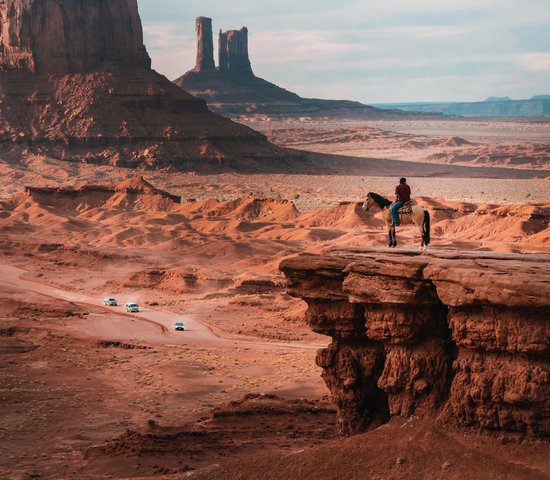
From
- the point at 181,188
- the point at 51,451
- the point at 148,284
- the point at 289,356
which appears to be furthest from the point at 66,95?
the point at 51,451

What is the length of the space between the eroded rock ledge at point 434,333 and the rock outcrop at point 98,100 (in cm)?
9395

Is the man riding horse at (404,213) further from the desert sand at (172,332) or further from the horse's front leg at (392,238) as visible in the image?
the desert sand at (172,332)

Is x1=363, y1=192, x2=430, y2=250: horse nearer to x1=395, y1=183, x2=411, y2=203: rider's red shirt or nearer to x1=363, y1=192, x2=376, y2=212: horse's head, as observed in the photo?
x1=363, y1=192, x2=376, y2=212: horse's head

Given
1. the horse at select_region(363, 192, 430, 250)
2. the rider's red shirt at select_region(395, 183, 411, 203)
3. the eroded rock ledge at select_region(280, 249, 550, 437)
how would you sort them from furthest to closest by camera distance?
1. the rider's red shirt at select_region(395, 183, 411, 203)
2. the horse at select_region(363, 192, 430, 250)
3. the eroded rock ledge at select_region(280, 249, 550, 437)

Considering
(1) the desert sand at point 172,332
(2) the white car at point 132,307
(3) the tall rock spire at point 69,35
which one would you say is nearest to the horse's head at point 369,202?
(1) the desert sand at point 172,332

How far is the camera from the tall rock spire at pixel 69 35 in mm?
122000

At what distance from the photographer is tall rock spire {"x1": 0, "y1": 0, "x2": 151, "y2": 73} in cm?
12200

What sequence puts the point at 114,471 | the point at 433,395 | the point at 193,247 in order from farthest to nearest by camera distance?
the point at 193,247 → the point at 114,471 → the point at 433,395

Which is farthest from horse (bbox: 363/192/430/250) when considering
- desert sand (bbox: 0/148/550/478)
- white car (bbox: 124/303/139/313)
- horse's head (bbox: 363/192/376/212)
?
white car (bbox: 124/303/139/313)

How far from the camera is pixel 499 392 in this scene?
18672 mm

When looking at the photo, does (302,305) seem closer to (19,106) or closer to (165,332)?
(165,332)

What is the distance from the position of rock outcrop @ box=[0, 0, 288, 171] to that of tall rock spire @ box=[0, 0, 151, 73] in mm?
105

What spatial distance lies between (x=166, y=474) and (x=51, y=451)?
5144 millimetres

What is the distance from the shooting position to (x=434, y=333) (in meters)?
20.2
